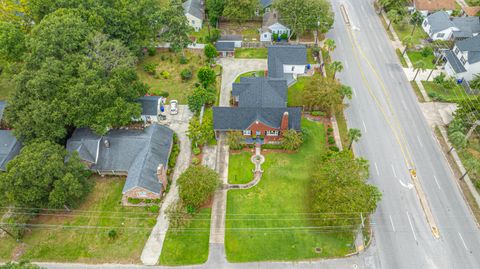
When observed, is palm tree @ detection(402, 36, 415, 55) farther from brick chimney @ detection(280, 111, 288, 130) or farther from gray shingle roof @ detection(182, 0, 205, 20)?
gray shingle roof @ detection(182, 0, 205, 20)

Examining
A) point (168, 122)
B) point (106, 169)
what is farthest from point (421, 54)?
point (106, 169)

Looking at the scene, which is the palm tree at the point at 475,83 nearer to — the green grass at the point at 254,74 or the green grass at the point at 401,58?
the green grass at the point at 401,58

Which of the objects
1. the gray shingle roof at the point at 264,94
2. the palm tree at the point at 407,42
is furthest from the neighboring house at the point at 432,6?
the gray shingle roof at the point at 264,94

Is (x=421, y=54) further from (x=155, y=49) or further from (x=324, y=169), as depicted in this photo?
(x=155, y=49)

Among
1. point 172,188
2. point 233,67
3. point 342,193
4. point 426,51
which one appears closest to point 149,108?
point 172,188

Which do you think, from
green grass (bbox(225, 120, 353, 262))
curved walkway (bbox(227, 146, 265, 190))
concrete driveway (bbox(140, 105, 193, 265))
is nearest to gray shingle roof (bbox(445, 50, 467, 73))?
green grass (bbox(225, 120, 353, 262))

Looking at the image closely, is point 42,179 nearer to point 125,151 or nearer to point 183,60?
point 125,151
